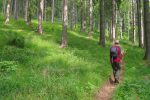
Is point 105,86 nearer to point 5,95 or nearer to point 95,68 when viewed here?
point 95,68

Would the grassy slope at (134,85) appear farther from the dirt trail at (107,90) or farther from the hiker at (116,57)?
the hiker at (116,57)

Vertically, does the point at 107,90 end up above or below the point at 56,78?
below

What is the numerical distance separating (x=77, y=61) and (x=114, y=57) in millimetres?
3701

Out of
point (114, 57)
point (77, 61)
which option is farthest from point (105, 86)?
point (77, 61)

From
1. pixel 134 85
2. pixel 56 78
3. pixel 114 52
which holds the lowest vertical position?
pixel 134 85

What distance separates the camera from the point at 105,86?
15.2m

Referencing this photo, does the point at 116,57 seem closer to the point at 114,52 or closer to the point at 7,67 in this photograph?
the point at 114,52

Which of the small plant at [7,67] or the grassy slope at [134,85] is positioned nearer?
the grassy slope at [134,85]

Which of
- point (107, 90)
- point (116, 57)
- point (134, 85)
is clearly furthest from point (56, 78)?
point (116, 57)

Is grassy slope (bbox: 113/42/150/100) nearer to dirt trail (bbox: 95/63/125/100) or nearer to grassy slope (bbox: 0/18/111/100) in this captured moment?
dirt trail (bbox: 95/63/125/100)

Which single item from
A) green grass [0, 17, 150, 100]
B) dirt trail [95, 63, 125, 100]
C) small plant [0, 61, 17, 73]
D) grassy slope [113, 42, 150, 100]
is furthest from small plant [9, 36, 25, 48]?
dirt trail [95, 63, 125, 100]

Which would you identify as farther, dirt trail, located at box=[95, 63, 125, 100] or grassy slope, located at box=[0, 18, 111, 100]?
dirt trail, located at box=[95, 63, 125, 100]

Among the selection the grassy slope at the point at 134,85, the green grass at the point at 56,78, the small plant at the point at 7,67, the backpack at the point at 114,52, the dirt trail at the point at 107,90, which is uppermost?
the backpack at the point at 114,52

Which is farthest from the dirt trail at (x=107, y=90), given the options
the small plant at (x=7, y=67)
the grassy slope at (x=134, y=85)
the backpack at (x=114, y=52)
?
the small plant at (x=7, y=67)
